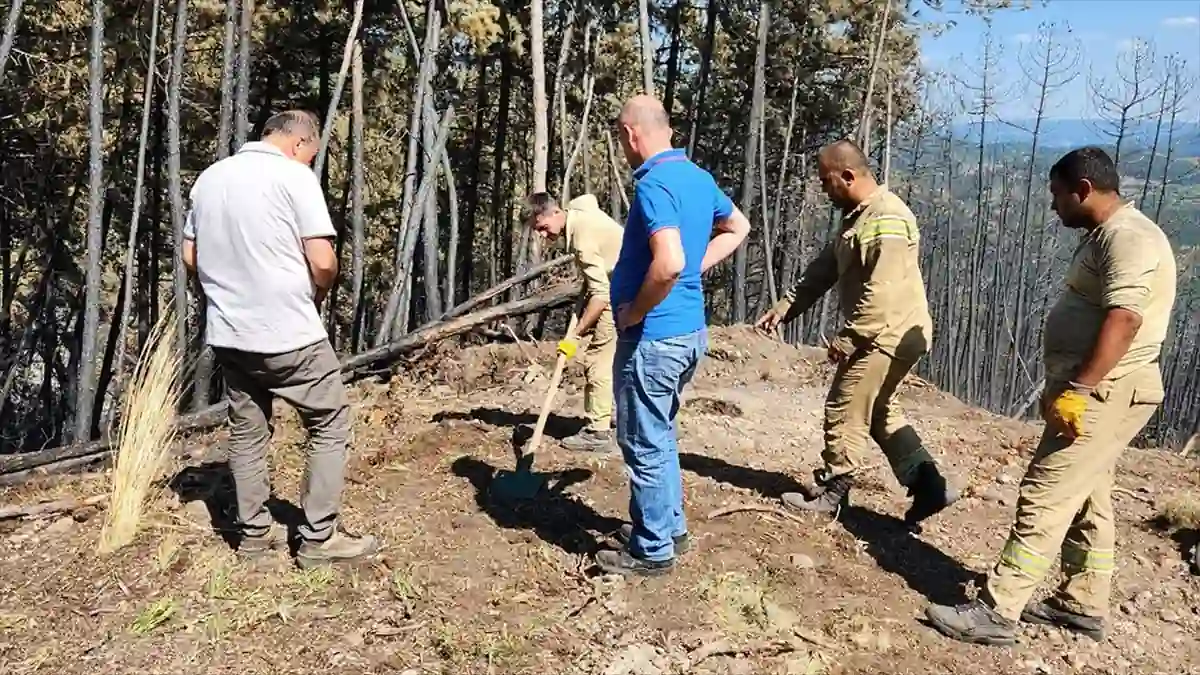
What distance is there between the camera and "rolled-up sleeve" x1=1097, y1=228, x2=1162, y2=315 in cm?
332

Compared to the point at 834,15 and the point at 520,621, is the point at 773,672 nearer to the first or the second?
the point at 520,621

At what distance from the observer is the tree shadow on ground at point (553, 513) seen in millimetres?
4605

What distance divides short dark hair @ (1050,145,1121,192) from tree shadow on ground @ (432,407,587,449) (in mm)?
3465

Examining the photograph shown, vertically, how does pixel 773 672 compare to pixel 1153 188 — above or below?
below

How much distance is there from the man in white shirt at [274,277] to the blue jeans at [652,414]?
1209 mm

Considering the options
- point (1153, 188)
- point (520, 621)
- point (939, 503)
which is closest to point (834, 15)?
point (1153, 188)

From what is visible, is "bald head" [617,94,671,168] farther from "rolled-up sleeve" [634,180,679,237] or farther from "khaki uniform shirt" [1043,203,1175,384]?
"khaki uniform shirt" [1043,203,1175,384]

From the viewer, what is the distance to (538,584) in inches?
162

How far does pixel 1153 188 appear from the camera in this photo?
83.3ft

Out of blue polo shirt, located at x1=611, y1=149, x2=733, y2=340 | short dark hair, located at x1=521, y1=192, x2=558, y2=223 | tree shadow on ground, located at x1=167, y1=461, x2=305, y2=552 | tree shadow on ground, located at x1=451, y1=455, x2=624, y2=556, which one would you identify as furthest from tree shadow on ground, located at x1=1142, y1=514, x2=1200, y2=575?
tree shadow on ground, located at x1=167, y1=461, x2=305, y2=552

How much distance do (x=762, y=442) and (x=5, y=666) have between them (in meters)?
4.47

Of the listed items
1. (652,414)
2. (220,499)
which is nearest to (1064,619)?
(652,414)

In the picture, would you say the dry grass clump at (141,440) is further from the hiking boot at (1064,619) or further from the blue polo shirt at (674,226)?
the hiking boot at (1064,619)

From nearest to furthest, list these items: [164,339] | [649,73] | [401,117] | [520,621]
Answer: [520,621] → [164,339] → [649,73] → [401,117]
